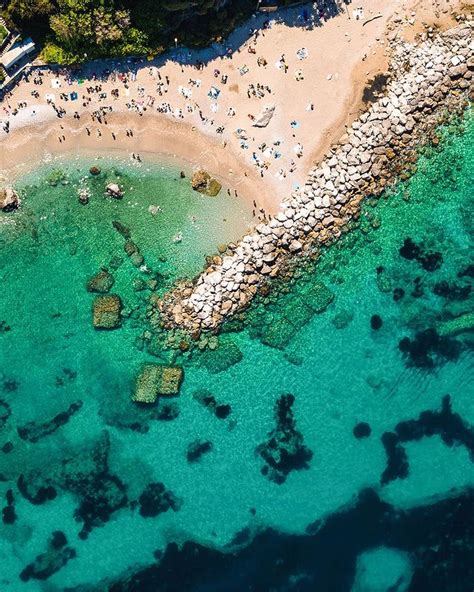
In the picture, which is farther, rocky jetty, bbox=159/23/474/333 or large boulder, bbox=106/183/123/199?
large boulder, bbox=106/183/123/199

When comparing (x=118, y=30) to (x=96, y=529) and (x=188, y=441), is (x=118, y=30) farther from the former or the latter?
(x=96, y=529)

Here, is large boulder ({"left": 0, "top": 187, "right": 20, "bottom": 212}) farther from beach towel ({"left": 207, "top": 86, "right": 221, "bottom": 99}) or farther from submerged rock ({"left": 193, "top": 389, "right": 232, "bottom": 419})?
submerged rock ({"left": 193, "top": 389, "right": 232, "bottom": 419})

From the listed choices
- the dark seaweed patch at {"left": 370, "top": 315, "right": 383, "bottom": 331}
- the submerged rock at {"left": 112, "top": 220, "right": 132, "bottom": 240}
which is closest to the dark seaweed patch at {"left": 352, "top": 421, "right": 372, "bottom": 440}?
the dark seaweed patch at {"left": 370, "top": 315, "right": 383, "bottom": 331}

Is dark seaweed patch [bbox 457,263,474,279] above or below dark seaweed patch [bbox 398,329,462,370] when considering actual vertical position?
above

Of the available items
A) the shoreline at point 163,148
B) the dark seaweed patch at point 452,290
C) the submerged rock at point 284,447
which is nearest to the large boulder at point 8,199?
the shoreline at point 163,148

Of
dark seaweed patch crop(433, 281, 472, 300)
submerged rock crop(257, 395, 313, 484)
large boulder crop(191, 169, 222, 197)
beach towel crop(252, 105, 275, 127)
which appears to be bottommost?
submerged rock crop(257, 395, 313, 484)

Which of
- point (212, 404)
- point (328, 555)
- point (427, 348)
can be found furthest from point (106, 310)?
point (328, 555)

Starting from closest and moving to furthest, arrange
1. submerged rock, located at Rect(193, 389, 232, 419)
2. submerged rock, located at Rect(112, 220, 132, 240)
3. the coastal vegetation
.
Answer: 1. the coastal vegetation
2. submerged rock, located at Rect(112, 220, 132, 240)
3. submerged rock, located at Rect(193, 389, 232, 419)

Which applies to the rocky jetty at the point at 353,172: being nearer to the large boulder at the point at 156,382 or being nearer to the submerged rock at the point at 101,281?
the large boulder at the point at 156,382

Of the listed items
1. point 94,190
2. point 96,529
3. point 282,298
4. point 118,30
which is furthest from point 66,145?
point 96,529
